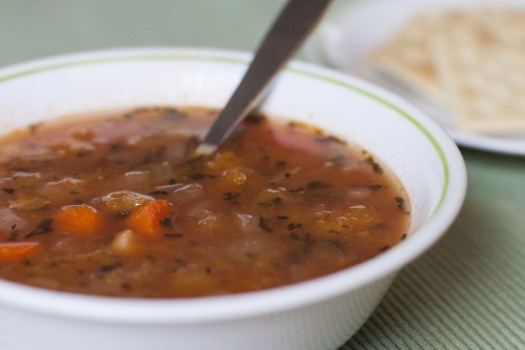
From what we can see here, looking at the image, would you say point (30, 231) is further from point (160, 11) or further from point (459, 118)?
point (160, 11)

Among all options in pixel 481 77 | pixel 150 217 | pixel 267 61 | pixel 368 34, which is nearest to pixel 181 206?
pixel 150 217

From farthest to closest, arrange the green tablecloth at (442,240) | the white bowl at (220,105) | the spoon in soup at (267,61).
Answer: the spoon in soup at (267,61)
the green tablecloth at (442,240)
the white bowl at (220,105)

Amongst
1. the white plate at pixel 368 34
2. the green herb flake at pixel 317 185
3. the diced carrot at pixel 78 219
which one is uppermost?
the diced carrot at pixel 78 219

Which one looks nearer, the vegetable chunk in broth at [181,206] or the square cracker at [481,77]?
the vegetable chunk in broth at [181,206]

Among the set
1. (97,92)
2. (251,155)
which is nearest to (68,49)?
(97,92)

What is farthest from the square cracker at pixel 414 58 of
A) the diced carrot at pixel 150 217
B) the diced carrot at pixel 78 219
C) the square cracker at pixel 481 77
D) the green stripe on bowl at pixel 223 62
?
the diced carrot at pixel 78 219

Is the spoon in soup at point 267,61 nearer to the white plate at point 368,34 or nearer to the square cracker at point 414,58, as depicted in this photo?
the white plate at point 368,34
